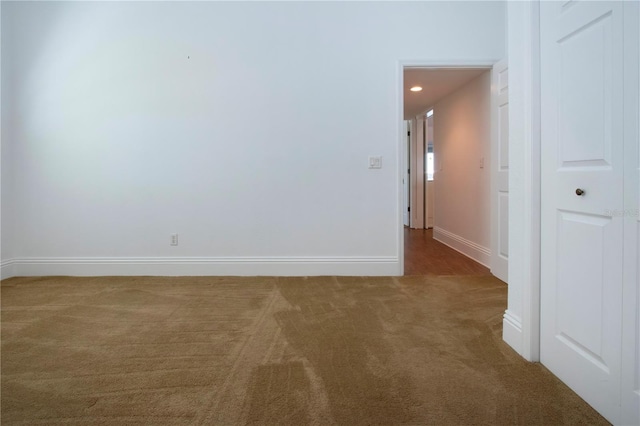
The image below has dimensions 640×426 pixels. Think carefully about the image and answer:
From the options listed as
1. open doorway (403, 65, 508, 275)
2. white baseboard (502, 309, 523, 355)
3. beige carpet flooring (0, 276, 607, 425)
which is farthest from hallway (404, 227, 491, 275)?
white baseboard (502, 309, 523, 355)

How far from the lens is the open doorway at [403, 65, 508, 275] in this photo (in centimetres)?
379

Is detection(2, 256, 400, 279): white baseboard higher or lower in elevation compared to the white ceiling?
lower

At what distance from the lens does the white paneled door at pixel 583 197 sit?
1.29m

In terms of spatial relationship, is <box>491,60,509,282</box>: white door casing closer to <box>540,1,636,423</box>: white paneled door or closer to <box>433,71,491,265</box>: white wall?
<box>433,71,491,265</box>: white wall

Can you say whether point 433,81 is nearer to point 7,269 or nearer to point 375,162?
point 375,162

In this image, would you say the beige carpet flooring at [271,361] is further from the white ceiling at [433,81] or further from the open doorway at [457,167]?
the white ceiling at [433,81]

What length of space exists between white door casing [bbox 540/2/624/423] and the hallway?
1964 mm


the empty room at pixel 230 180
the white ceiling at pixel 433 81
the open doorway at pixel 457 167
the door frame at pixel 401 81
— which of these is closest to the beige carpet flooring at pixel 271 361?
the empty room at pixel 230 180

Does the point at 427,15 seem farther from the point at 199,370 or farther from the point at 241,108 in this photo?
the point at 199,370

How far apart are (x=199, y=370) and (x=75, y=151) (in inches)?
115

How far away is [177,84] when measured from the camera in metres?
3.48

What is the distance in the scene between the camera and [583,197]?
1429 mm

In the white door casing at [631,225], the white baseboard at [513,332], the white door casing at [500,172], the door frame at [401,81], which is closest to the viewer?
the white door casing at [631,225]

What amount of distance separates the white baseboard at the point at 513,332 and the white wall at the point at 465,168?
6.71 feet
